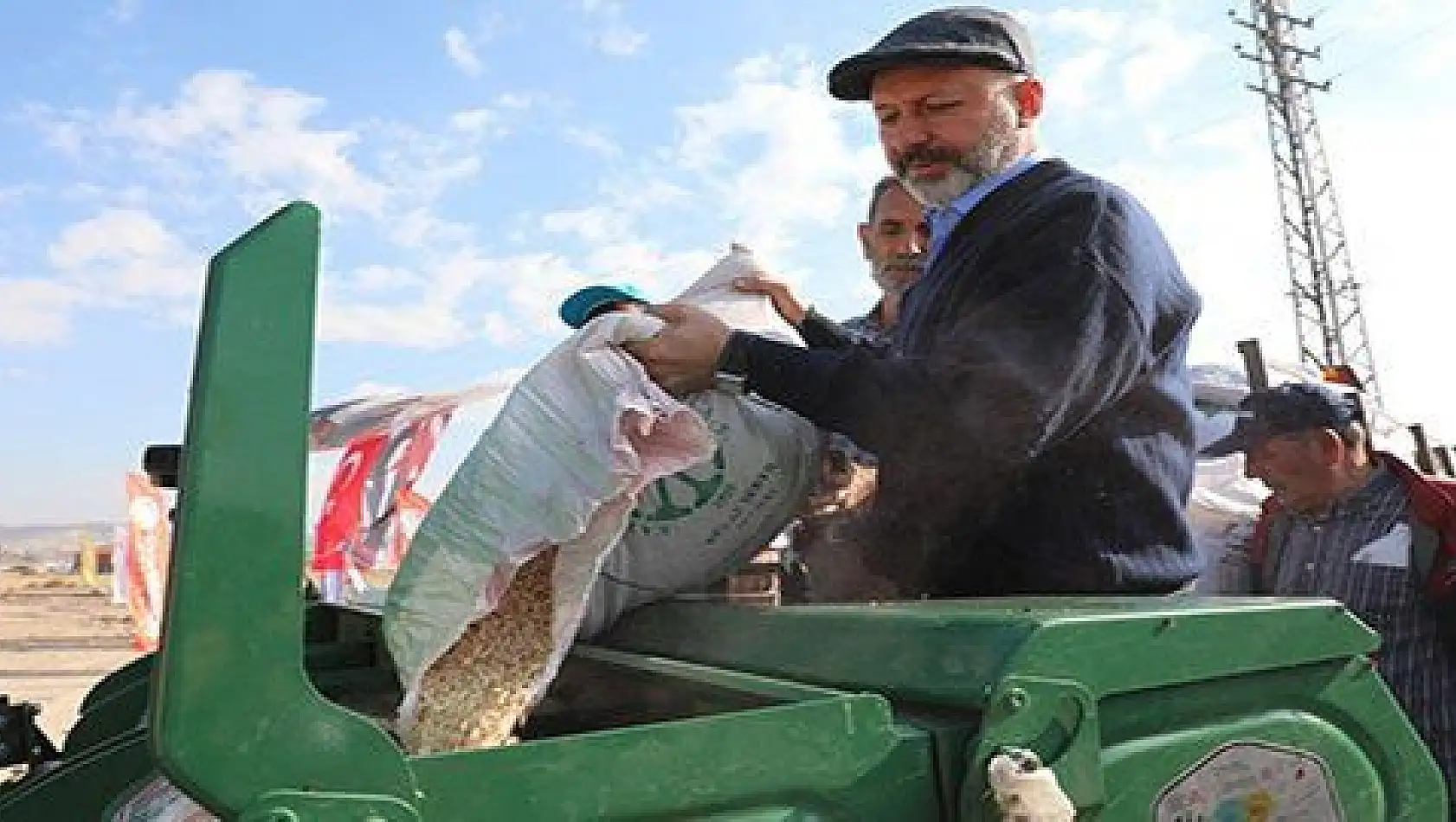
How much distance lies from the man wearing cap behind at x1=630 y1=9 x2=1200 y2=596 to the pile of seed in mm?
464

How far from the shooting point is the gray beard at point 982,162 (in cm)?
251

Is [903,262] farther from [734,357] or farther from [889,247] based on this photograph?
[734,357]

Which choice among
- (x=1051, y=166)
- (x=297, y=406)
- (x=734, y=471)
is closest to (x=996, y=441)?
(x=734, y=471)

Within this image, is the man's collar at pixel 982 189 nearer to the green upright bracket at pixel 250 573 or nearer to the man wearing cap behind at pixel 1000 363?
the man wearing cap behind at pixel 1000 363

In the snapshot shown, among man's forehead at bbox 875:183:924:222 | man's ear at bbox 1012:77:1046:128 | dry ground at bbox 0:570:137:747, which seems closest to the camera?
man's ear at bbox 1012:77:1046:128

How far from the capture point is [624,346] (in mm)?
1987

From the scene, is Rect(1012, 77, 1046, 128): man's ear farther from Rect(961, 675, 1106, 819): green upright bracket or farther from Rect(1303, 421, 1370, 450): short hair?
Rect(1303, 421, 1370, 450): short hair

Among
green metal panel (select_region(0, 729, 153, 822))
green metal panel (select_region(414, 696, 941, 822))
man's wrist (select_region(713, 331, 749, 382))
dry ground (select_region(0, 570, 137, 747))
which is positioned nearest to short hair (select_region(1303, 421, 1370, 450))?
man's wrist (select_region(713, 331, 749, 382))

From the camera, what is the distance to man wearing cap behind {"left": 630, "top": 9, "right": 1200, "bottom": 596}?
2.12 metres

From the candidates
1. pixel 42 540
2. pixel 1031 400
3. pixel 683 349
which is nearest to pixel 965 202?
pixel 1031 400

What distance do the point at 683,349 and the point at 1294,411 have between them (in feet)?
9.98

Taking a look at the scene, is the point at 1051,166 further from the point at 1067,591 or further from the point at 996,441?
the point at 1067,591

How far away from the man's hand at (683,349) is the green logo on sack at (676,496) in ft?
0.44

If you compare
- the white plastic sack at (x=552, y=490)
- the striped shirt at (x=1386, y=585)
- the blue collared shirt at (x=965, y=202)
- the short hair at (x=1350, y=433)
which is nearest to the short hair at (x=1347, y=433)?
the short hair at (x=1350, y=433)
